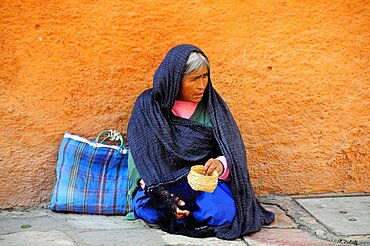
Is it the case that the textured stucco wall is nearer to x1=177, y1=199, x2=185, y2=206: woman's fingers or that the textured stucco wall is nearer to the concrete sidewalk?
the concrete sidewalk

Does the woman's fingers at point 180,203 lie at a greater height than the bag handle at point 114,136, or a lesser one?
lesser

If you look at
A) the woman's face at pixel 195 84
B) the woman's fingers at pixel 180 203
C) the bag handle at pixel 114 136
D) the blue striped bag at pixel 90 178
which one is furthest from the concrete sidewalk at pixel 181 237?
the woman's face at pixel 195 84

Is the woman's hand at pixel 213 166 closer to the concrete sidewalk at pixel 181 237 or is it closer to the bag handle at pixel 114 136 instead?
the concrete sidewalk at pixel 181 237

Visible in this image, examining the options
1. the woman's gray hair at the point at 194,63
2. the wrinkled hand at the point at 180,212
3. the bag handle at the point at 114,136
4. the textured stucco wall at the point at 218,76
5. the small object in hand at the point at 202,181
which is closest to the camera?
the small object in hand at the point at 202,181

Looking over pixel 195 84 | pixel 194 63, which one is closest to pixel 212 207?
pixel 195 84

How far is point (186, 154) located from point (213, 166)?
23 centimetres

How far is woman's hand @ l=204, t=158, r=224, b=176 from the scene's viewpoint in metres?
4.21

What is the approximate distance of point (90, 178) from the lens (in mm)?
4734

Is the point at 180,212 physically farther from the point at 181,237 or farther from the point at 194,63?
the point at 194,63

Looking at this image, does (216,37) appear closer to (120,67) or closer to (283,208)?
(120,67)

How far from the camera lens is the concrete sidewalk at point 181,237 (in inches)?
163

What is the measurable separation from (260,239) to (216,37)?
1.37 m

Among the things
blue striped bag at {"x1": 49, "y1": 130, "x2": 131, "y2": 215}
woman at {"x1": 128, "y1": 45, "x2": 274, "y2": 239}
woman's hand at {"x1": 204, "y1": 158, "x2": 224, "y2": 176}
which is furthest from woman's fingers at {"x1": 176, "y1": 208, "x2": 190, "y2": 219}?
blue striped bag at {"x1": 49, "y1": 130, "x2": 131, "y2": 215}

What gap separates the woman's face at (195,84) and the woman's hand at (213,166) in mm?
395
